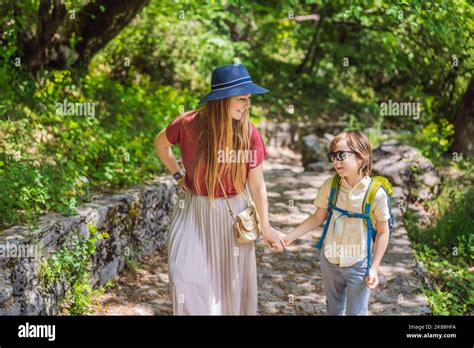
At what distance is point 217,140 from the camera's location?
13.3 feet

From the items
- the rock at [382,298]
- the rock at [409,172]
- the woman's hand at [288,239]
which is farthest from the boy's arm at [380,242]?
the rock at [409,172]

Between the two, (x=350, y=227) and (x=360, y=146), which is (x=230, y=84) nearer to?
(x=360, y=146)

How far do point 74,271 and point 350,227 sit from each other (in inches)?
94.4

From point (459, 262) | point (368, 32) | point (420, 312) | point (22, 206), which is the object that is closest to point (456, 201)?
point (459, 262)

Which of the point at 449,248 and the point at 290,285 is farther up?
the point at 449,248

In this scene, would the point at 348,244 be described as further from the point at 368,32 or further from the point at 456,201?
the point at 368,32

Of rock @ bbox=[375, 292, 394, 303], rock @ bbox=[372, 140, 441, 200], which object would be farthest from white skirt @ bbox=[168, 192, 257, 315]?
rock @ bbox=[372, 140, 441, 200]

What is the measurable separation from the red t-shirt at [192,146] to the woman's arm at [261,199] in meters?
0.06

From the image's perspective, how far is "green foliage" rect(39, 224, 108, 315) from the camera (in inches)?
199

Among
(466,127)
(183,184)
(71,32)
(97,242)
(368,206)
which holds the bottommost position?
(97,242)

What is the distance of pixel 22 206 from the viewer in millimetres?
5297

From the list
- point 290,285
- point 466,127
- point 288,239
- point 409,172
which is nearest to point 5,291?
point 288,239

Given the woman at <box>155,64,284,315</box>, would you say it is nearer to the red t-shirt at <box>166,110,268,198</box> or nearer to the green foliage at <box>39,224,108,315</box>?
the red t-shirt at <box>166,110,268,198</box>

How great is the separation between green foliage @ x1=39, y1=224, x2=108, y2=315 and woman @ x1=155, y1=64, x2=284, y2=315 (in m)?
1.27
